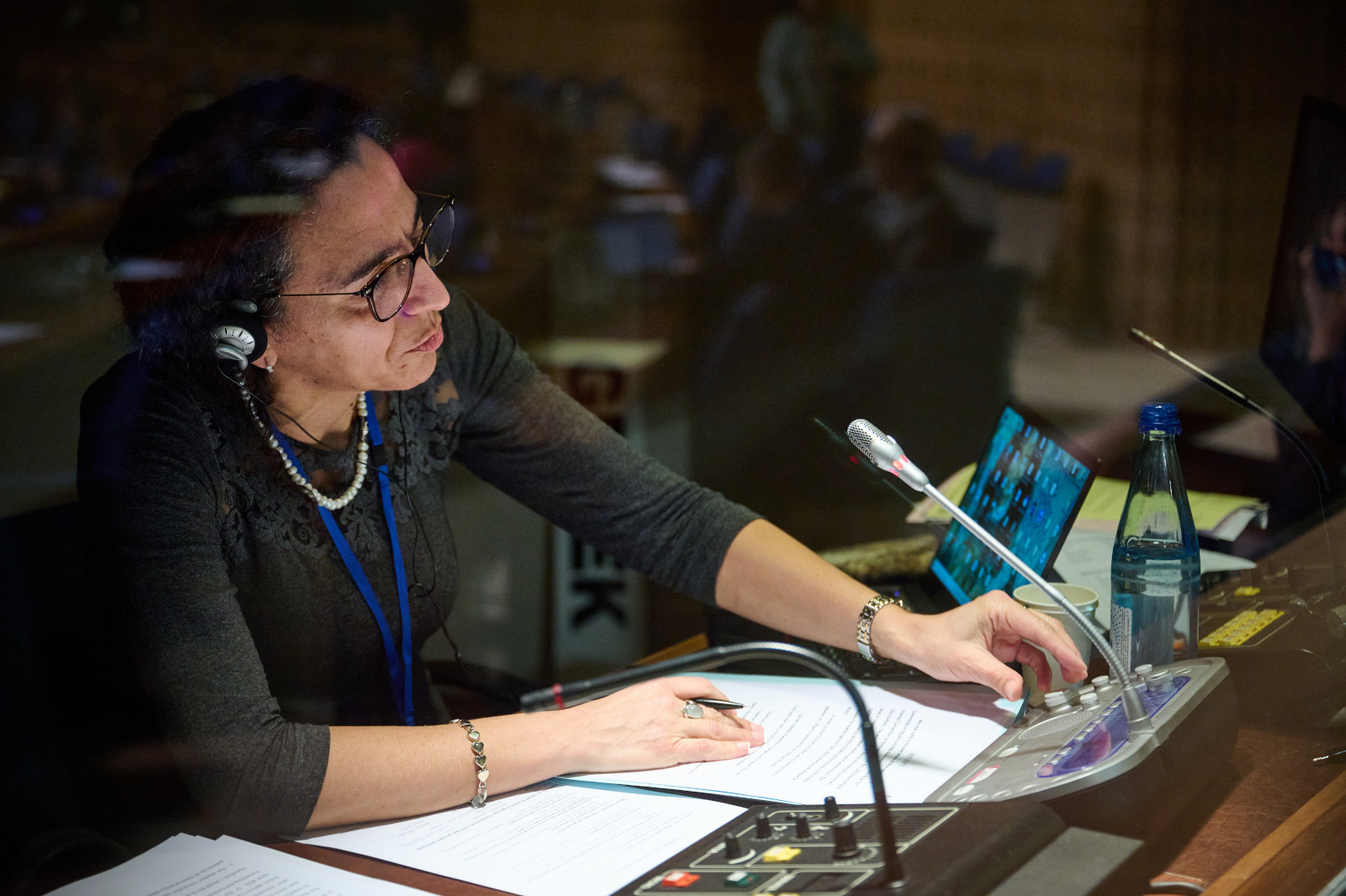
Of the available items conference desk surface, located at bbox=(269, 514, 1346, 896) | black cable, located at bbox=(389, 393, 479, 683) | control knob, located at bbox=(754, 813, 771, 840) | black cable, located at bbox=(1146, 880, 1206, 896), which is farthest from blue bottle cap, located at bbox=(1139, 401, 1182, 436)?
black cable, located at bbox=(389, 393, 479, 683)

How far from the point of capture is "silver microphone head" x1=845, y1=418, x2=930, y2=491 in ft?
3.10

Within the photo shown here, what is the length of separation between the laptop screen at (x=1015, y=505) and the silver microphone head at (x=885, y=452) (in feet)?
0.78

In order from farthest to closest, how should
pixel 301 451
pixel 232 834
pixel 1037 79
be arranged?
pixel 1037 79 → pixel 301 451 → pixel 232 834

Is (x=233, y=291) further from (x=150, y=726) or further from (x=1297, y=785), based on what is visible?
(x=1297, y=785)

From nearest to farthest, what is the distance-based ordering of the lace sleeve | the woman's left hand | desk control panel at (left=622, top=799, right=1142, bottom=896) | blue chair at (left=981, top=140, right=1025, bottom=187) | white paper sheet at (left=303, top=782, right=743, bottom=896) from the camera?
1. desk control panel at (left=622, top=799, right=1142, bottom=896)
2. white paper sheet at (left=303, top=782, right=743, bottom=896)
3. the lace sleeve
4. the woman's left hand
5. blue chair at (left=981, top=140, right=1025, bottom=187)

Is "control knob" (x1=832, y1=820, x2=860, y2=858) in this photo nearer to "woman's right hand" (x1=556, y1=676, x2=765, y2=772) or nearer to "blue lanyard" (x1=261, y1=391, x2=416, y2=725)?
"woman's right hand" (x1=556, y1=676, x2=765, y2=772)

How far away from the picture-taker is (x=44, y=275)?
139cm

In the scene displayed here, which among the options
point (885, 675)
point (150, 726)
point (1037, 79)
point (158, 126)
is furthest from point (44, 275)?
point (1037, 79)

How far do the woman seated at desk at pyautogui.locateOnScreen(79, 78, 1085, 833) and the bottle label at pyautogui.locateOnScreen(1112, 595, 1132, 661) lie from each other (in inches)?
2.7

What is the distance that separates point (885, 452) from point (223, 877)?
0.60 m

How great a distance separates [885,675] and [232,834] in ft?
2.08

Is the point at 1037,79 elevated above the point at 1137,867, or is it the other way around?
the point at 1037,79

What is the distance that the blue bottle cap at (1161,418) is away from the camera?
→ 1064mm

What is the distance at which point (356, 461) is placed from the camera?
1.28m
